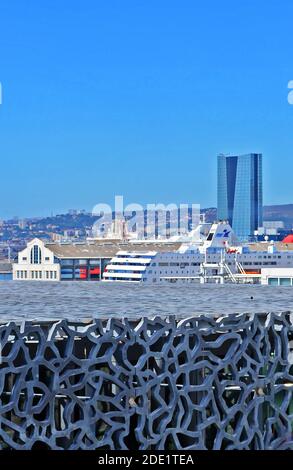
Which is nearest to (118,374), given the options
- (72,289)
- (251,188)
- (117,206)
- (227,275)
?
(72,289)

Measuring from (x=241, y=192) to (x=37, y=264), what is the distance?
208ft

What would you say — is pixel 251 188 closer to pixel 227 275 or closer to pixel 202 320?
pixel 227 275

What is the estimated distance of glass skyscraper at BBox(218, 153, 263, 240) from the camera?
454 feet

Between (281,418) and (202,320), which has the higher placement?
(202,320)

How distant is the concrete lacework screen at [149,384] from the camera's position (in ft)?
42.1

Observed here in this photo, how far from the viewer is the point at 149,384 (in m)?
13.5

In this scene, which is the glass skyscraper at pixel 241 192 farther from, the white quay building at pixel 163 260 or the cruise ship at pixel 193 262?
the cruise ship at pixel 193 262

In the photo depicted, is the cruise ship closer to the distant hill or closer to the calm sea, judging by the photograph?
the calm sea

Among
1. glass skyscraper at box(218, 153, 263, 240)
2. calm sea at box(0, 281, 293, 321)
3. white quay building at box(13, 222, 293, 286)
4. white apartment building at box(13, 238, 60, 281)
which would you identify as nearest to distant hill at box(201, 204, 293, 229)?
glass skyscraper at box(218, 153, 263, 240)

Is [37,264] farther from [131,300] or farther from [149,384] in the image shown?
[149,384]

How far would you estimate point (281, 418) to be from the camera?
14.6 metres

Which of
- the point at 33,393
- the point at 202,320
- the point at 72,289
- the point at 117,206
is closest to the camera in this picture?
the point at 33,393

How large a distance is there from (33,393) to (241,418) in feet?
9.87

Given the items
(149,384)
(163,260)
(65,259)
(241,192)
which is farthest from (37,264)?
(149,384)
